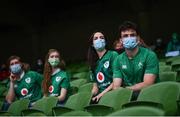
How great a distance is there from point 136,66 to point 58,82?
1.53 meters

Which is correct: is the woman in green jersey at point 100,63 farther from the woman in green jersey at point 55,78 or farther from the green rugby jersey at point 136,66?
the woman in green jersey at point 55,78

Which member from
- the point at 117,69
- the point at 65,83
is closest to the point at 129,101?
the point at 117,69

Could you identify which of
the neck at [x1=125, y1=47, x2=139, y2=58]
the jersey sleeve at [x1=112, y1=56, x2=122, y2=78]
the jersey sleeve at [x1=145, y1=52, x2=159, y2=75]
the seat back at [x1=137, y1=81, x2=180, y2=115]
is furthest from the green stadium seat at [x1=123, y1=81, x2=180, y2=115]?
the jersey sleeve at [x1=112, y1=56, x2=122, y2=78]

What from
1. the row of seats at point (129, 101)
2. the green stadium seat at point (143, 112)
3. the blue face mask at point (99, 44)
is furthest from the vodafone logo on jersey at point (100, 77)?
the green stadium seat at point (143, 112)

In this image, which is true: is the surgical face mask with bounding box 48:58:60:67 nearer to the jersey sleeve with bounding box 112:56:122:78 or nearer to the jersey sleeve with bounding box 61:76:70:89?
the jersey sleeve with bounding box 61:76:70:89

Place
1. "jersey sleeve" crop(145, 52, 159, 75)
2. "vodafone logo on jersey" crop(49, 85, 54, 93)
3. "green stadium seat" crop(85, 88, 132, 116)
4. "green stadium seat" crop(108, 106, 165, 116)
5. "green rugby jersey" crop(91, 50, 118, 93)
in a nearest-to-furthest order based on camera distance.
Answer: "green stadium seat" crop(108, 106, 165, 116)
"green stadium seat" crop(85, 88, 132, 116)
"jersey sleeve" crop(145, 52, 159, 75)
"green rugby jersey" crop(91, 50, 118, 93)
"vodafone logo on jersey" crop(49, 85, 54, 93)

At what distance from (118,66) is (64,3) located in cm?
1437

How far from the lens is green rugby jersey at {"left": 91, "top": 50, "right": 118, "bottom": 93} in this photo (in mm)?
5109

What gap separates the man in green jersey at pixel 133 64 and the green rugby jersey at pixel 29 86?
6.01 ft

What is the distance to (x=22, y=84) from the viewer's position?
243 inches

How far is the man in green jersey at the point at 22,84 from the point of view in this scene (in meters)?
6.13

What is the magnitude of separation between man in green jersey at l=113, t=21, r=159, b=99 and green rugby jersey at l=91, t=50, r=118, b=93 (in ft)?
1.16

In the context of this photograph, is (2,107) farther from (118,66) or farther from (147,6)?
(147,6)

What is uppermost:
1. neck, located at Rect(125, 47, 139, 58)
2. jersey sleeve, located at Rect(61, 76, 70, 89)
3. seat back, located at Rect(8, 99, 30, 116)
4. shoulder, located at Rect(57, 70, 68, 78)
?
neck, located at Rect(125, 47, 139, 58)
